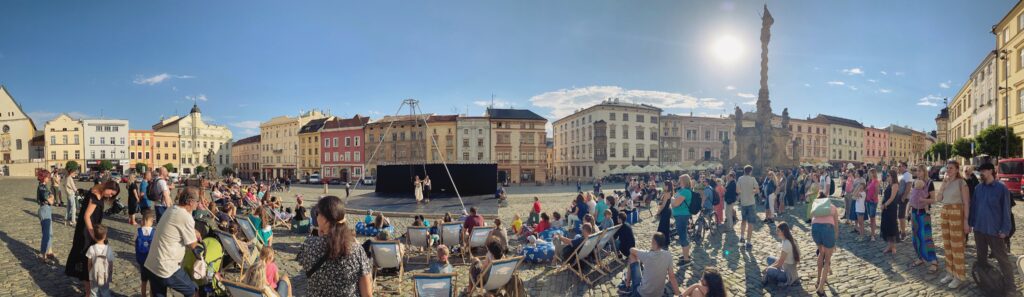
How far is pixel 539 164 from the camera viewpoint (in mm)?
56125

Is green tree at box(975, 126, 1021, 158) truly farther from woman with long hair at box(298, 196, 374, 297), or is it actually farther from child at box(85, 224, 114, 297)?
child at box(85, 224, 114, 297)

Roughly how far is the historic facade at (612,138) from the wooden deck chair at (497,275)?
50210mm

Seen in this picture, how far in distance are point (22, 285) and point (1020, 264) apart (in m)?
12.7

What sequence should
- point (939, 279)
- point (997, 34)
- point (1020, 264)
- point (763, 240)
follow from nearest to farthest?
1. point (1020, 264)
2. point (939, 279)
3. point (763, 240)
4. point (997, 34)

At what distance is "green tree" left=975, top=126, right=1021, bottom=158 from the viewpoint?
2391 cm

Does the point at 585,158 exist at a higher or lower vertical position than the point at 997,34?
lower

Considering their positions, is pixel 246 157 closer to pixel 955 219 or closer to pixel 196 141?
pixel 196 141

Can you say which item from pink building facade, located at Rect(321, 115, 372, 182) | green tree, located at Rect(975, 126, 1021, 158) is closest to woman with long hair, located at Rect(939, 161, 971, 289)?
green tree, located at Rect(975, 126, 1021, 158)

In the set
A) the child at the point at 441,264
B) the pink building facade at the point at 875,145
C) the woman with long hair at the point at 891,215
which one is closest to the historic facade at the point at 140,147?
the child at the point at 441,264

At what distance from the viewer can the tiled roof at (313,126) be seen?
68.0m

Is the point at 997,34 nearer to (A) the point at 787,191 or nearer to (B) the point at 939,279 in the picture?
(A) the point at 787,191

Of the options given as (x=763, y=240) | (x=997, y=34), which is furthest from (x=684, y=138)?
(x=763, y=240)

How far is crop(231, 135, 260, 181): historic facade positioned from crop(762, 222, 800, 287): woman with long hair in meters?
89.6

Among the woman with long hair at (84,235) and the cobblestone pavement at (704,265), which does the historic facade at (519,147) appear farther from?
the woman with long hair at (84,235)
